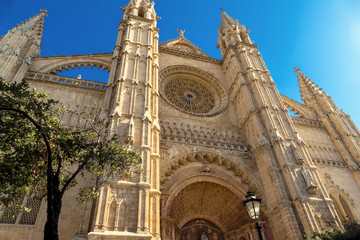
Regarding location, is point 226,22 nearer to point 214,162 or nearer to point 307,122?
point 307,122

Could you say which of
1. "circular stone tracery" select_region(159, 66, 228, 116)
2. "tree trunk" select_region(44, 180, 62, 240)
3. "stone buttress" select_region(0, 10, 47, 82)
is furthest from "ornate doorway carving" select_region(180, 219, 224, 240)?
"stone buttress" select_region(0, 10, 47, 82)

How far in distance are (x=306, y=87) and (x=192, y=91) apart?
Answer: 1275 cm

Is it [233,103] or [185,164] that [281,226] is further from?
[233,103]

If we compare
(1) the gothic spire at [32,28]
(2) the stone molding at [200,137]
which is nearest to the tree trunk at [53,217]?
(2) the stone molding at [200,137]

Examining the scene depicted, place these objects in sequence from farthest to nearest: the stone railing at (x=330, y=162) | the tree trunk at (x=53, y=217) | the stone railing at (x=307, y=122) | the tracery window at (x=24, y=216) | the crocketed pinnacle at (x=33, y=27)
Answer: the stone railing at (x=307, y=122), the crocketed pinnacle at (x=33, y=27), the stone railing at (x=330, y=162), the tracery window at (x=24, y=216), the tree trunk at (x=53, y=217)

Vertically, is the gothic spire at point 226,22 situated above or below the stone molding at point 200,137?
above

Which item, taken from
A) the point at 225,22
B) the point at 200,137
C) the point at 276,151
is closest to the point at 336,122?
the point at 276,151

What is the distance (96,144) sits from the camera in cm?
772

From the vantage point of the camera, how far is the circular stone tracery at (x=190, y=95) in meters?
19.0

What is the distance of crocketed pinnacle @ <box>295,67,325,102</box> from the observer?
24.1 meters

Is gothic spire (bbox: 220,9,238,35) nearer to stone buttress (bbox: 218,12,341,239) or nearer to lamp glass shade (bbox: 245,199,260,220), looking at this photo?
stone buttress (bbox: 218,12,341,239)

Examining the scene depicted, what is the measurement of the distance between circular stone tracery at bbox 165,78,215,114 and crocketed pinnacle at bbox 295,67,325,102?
1075 centimetres

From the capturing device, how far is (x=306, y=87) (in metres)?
25.0

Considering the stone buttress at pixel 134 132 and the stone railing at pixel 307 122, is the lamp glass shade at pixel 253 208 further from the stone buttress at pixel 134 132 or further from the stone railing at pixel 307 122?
the stone railing at pixel 307 122
